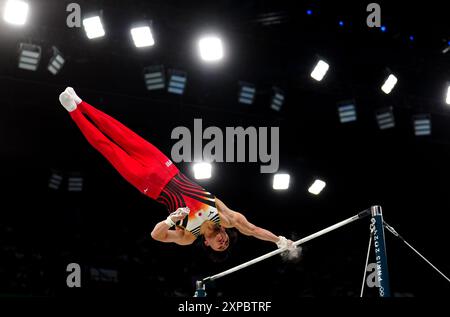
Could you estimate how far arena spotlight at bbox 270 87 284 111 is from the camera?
363 inches

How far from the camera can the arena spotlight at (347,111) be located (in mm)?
9281

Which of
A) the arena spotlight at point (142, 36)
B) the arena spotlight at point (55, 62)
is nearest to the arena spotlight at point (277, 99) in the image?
the arena spotlight at point (142, 36)

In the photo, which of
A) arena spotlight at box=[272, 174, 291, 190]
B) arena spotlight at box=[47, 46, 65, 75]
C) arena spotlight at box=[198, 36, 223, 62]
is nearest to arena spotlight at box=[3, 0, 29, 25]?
arena spotlight at box=[47, 46, 65, 75]

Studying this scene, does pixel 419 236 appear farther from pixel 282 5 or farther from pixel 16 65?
pixel 16 65

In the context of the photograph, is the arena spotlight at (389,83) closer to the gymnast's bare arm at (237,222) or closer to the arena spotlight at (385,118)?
the arena spotlight at (385,118)

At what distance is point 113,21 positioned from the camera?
7.87 meters

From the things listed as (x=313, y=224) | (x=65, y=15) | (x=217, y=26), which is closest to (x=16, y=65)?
(x=65, y=15)

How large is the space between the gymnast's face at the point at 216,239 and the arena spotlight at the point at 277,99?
3876 millimetres

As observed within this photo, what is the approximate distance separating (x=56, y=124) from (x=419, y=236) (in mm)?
7436

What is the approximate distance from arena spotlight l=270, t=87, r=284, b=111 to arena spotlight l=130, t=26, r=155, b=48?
2.62 m

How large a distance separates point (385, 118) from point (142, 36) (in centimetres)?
453

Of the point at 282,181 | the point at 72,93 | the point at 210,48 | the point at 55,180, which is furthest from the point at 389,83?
the point at 55,180

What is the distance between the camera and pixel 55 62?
7.83 m
